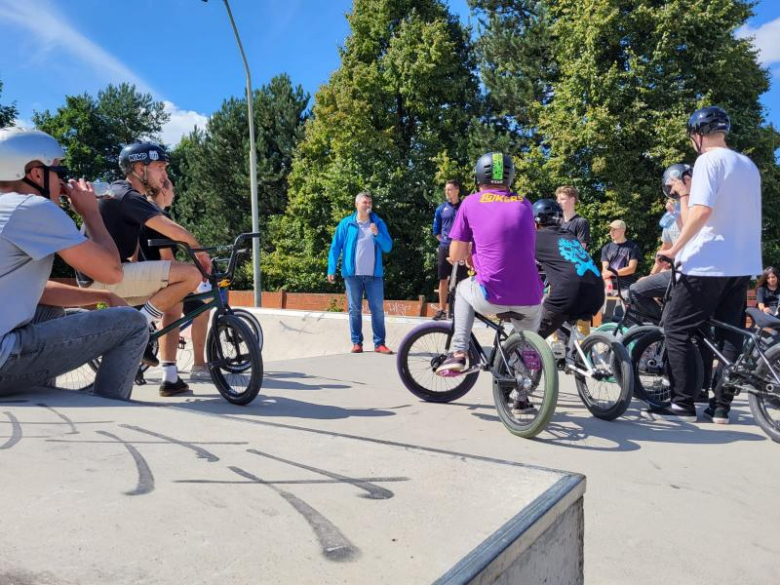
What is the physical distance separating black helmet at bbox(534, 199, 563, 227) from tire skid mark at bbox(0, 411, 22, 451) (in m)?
3.53

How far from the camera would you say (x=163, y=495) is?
156cm

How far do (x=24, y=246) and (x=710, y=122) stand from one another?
13.0 ft

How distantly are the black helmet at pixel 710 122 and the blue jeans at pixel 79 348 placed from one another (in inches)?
143

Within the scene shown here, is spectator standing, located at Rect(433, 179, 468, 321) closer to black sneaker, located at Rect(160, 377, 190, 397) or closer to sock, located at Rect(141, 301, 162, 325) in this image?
black sneaker, located at Rect(160, 377, 190, 397)

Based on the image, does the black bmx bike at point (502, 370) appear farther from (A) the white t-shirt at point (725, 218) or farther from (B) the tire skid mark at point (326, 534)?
(B) the tire skid mark at point (326, 534)

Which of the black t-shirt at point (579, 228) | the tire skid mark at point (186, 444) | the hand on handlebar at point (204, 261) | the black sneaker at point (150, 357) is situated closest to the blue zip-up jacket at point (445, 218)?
the black t-shirt at point (579, 228)

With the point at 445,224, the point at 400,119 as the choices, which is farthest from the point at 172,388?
the point at 400,119

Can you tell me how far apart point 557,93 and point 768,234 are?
9302 mm

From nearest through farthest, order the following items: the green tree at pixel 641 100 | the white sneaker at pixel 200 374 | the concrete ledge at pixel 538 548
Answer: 1. the concrete ledge at pixel 538 548
2. the white sneaker at pixel 200 374
3. the green tree at pixel 641 100

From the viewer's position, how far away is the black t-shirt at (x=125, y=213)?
4137mm

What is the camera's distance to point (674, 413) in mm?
4082

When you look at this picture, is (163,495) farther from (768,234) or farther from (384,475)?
(768,234)

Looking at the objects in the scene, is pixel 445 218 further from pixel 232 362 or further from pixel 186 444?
pixel 186 444

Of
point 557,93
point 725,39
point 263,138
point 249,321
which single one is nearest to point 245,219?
point 263,138
